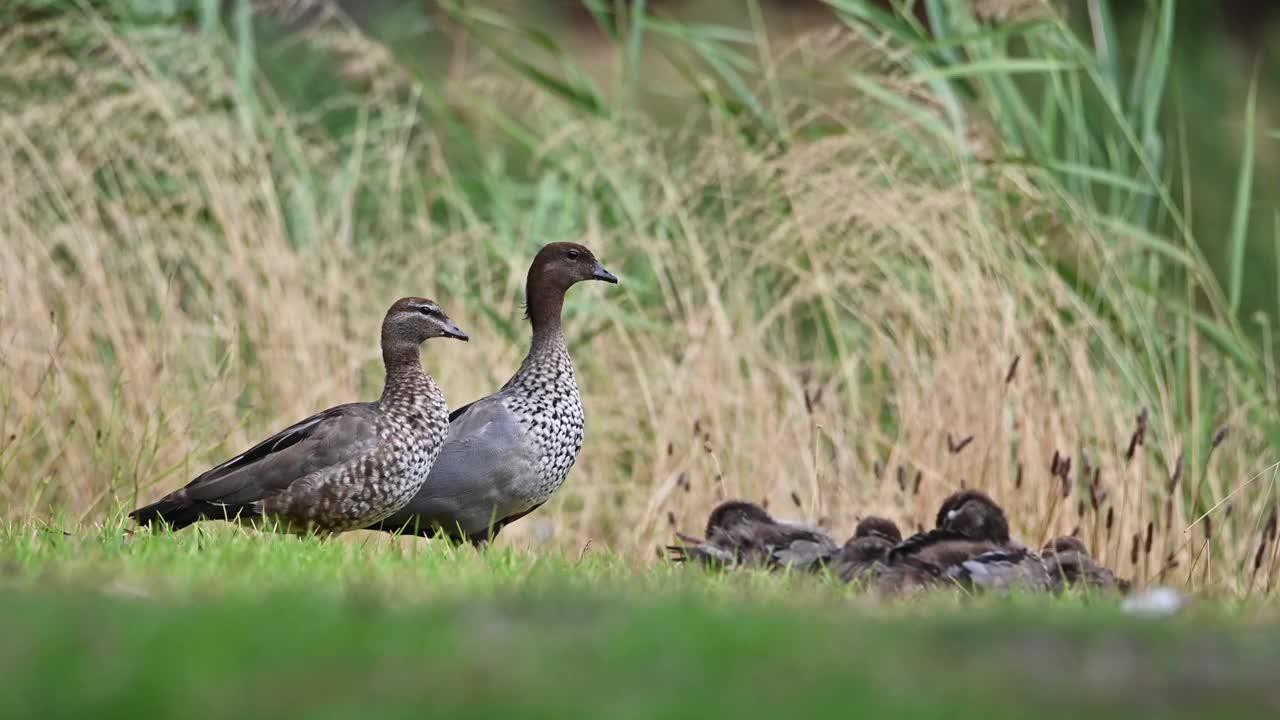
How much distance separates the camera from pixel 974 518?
5422mm

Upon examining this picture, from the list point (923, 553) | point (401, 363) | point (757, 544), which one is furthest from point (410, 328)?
point (923, 553)

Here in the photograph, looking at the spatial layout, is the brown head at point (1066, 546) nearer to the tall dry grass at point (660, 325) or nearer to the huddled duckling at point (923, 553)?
the huddled duckling at point (923, 553)

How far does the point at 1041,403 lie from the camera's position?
249 inches

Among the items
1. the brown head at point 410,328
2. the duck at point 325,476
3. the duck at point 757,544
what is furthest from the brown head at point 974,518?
the brown head at point 410,328

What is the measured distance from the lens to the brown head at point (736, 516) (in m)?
5.63

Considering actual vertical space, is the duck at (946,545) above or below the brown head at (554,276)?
below

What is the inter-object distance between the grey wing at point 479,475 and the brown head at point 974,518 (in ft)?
4.22

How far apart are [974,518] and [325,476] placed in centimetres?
193

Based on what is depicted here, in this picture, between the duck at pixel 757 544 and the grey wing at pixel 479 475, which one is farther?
the grey wing at pixel 479 475

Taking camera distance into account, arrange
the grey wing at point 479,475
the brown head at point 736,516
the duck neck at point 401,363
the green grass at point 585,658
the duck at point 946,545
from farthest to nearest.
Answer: the duck neck at point 401,363 → the grey wing at point 479,475 → the brown head at point 736,516 → the duck at point 946,545 → the green grass at point 585,658

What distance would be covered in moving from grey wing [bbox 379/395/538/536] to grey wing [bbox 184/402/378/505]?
0.35 metres

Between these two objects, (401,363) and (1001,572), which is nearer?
(1001,572)

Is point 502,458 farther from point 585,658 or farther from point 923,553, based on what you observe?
point 585,658

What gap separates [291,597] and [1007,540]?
101 inches
